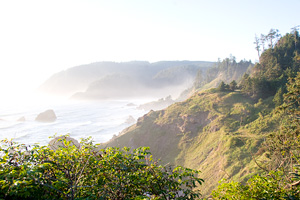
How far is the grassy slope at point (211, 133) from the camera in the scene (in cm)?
2364

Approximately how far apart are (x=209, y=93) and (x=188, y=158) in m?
20.6

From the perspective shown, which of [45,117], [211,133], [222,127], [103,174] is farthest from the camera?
[45,117]

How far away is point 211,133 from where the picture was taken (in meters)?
34.1

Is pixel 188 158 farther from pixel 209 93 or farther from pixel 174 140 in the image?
pixel 209 93

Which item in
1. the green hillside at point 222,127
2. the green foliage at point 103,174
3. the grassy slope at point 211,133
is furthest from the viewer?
the green hillside at point 222,127

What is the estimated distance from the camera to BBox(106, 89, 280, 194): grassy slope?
2364cm

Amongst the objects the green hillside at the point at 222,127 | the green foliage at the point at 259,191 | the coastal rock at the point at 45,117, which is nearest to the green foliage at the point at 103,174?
the green foliage at the point at 259,191

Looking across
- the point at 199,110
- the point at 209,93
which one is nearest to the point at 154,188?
the point at 199,110

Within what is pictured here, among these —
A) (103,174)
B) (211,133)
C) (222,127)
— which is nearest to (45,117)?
(211,133)

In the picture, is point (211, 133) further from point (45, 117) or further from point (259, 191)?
point (45, 117)

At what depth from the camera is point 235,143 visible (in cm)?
2598

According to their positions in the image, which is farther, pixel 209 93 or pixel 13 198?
pixel 209 93

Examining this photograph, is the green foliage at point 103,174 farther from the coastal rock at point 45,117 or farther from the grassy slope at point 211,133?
the coastal rock at point 45,117

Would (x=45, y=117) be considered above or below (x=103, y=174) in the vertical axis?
below
